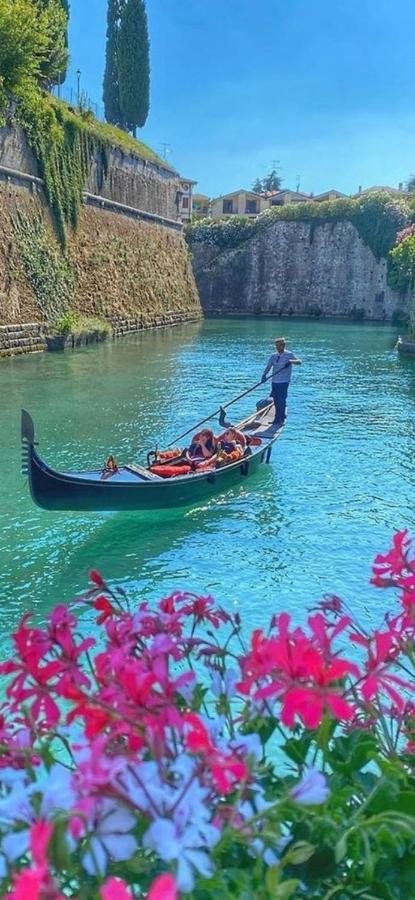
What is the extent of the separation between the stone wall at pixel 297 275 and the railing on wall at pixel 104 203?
1050cm

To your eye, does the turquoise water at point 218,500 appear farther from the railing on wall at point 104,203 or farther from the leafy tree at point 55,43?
the leafy tree at point 55,43

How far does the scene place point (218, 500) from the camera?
9.70 metres

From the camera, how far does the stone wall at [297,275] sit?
53.1m

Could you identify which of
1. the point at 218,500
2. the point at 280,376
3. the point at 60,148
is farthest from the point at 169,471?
the point at 60,148

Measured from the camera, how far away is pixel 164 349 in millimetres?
28000

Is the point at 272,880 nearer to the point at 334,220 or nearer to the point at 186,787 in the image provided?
the point at 186,787

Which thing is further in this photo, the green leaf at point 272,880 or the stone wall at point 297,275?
the stone wall at point 297,275

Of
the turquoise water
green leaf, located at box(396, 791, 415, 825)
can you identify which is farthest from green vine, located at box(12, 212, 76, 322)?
green leaf, located at box(396, 791, 415, 825)

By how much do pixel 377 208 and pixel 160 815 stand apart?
5531cm

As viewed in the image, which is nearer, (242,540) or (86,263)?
(242,540)

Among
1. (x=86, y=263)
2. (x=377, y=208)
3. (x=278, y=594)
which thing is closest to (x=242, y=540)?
(x=278, y=594)

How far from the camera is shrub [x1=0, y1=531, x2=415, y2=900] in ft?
3.68

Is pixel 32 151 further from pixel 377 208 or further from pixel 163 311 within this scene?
pixel 377 208

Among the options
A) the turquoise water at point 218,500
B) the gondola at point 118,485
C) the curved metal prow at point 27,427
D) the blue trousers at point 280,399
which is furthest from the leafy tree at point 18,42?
the curved metal prow at point 27,427
